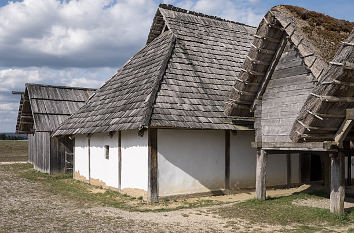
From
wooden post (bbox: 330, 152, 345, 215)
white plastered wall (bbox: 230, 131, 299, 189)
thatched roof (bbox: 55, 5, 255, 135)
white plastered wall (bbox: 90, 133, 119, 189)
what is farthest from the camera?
white plastered wall (bbox: 90, 133, 119, 189)

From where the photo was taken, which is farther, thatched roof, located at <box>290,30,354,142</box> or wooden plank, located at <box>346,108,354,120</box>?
wooden plank, located at <box>346,108,354,120</box>

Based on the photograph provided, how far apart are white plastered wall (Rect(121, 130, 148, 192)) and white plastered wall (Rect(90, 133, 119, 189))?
2.20ft

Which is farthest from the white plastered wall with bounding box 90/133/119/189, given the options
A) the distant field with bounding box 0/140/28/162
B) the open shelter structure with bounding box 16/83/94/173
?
the distant field with bounding box 0/140/28/162

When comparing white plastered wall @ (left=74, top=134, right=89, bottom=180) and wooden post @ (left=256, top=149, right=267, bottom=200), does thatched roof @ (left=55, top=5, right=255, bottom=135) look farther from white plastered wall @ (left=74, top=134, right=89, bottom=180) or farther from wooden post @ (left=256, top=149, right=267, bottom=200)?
Answer: wooden post @ (left=256, top=149, right=267, bottom=200)

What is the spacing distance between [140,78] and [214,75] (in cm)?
275

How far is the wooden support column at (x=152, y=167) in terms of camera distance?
11.1 metres

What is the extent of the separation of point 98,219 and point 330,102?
578 centimetres

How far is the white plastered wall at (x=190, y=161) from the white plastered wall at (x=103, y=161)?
2.37 metres

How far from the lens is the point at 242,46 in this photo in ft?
54.9

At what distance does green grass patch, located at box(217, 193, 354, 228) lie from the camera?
849 centimetres

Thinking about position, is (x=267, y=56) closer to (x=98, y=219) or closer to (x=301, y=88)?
(x=301, y=88)

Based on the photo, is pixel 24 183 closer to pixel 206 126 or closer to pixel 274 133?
pixel 206 126

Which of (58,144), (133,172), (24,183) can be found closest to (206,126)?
(133,172)

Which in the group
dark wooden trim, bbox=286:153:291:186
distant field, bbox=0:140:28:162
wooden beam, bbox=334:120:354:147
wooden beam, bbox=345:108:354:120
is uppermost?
wooden beam, bbox=345:108:354:120
